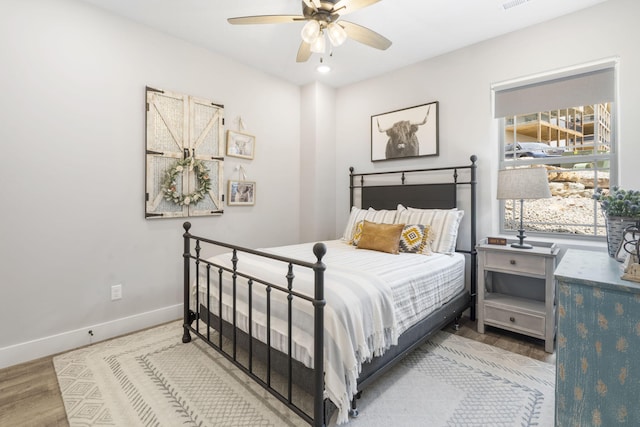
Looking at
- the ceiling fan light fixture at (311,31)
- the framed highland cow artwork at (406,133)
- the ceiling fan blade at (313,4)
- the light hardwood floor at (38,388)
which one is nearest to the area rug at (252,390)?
the light hardwood floor at (38,388)

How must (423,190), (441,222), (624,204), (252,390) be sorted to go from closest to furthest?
1. (624,204)
2. (252,390)
3. (441,222)
4. (423,190)

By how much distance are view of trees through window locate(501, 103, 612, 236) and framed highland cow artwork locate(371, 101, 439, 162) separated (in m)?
0.71

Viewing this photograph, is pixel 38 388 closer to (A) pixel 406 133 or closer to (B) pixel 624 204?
(B) pixel 624 204

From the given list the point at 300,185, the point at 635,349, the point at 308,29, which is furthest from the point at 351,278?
the point at 300,185

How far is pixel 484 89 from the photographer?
10.2ft

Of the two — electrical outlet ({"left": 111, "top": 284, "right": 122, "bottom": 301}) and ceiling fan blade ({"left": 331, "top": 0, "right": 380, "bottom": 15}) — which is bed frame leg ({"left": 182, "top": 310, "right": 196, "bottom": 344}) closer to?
electrical outlet ({"left": 111, "top": 284, "right": 122, "bottom": 301})

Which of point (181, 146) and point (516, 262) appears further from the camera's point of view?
point (181, 146)

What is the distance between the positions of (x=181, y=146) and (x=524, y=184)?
3.10 meters

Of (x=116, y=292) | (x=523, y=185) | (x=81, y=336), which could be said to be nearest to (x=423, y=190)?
(x=523, y=185)

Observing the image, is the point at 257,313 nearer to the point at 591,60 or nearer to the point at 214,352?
the point at 214,352

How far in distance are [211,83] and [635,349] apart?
3.67m

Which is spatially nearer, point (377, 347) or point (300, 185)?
point (377, 347)

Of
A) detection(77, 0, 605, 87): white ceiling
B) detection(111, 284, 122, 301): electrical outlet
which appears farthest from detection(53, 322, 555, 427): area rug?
detection(77, 0, 605, 87): white ceiling

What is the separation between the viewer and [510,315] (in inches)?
103
